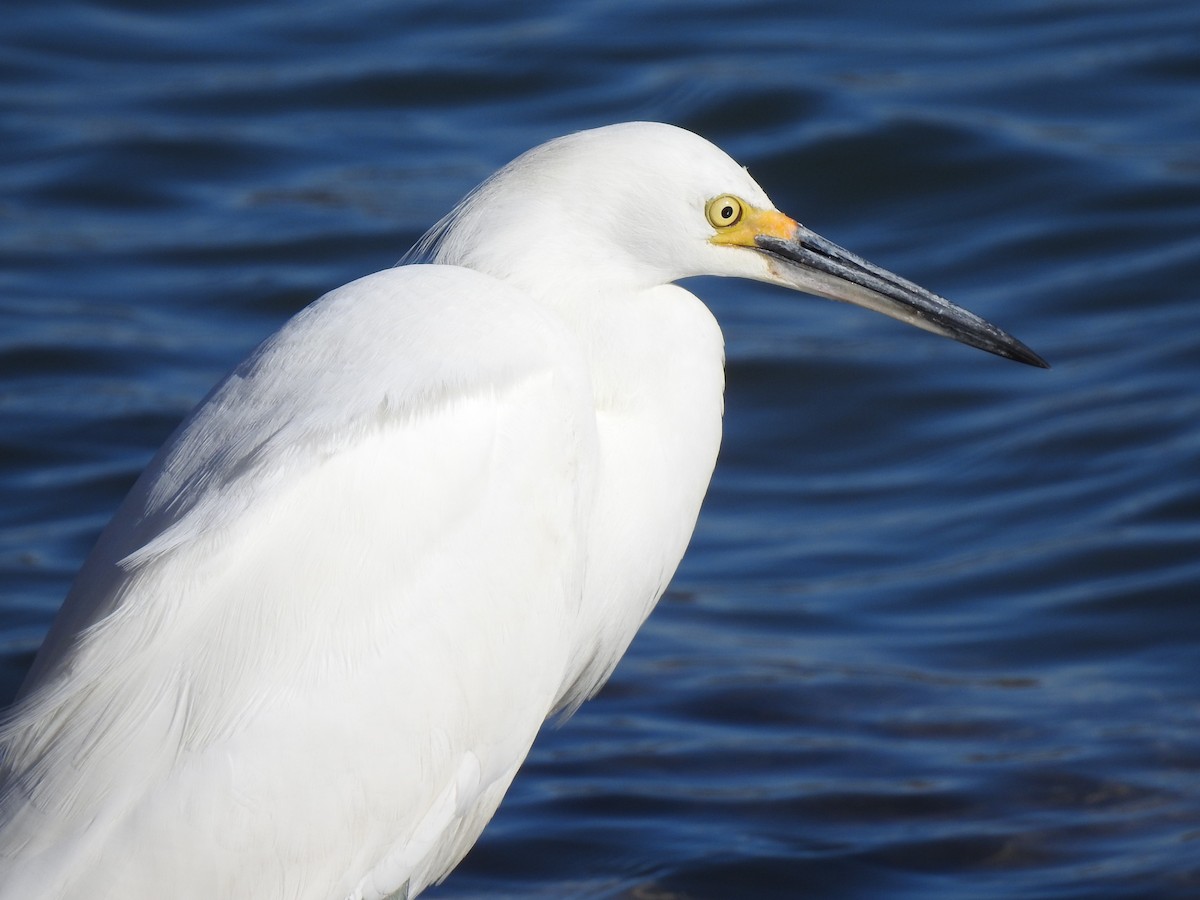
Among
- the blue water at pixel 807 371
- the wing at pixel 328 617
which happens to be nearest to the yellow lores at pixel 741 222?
the wing at pixel 328 617

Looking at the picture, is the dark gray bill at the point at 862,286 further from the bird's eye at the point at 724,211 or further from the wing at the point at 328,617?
the wing at the point at 328,617

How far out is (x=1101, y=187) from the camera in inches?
301

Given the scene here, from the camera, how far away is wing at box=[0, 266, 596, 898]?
267cm

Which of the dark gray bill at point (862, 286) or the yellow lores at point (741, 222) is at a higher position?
the yellow lores at point (741, 222)

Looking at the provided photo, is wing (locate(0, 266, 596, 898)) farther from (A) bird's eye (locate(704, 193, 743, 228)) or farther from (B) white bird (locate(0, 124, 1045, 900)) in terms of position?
(A) bird's eye (locate(704, 193, 743, 228))

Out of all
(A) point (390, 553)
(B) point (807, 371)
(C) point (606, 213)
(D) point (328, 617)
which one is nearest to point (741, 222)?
(C) point (606, 213)

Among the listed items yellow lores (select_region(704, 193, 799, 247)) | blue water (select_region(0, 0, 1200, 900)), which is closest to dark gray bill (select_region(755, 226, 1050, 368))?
yellow lores (select_region(704, 193, 799, 247))

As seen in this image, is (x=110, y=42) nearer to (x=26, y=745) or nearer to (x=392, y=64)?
(x=392, y=64)

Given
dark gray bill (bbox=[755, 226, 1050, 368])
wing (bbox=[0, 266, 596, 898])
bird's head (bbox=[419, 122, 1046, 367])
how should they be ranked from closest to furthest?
wing (bbox=[0, 266, 596, 898]), bird's head (bbox=[419, 122, 1046, 367]), dark gray bill (bbox=[755, 226, 1050, 368])

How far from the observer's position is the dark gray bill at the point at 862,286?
334 cm

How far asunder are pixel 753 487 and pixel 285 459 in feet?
12.1

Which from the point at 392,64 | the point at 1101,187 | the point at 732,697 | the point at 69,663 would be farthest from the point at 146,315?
the point at 69,663

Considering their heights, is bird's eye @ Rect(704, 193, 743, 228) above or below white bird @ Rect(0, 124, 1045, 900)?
above

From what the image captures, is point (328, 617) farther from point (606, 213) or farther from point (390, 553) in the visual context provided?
point (606, 213)
